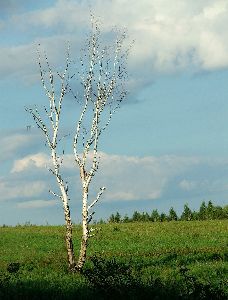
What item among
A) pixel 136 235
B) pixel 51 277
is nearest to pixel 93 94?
pixel 51 277

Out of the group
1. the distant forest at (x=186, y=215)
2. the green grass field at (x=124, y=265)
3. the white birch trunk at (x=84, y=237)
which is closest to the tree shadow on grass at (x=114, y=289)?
the green grass field at (x=124, y=265)

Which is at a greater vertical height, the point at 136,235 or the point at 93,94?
the point at 93,94

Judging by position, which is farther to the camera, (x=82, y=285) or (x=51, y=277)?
(x=51, y=277)

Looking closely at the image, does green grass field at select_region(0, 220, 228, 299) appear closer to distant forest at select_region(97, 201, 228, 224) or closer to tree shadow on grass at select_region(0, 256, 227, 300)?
tree shadow on grass at select_region(0, 256, 227, 300)

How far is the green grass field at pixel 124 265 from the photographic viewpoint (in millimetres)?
13969

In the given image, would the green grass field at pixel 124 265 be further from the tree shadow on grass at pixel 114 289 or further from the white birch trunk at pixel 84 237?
the white birch trunk at pixel 84 237

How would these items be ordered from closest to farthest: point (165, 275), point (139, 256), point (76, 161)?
point (165, 275) → point (76, 161) → point (139, 256)

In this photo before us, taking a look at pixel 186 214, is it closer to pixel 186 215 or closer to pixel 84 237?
pixel 186 215

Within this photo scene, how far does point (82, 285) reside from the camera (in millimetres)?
21609

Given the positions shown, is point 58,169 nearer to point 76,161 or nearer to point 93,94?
point 76,161

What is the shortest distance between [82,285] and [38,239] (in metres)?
29.5

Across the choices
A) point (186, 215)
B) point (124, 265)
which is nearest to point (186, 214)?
point (186, 215)

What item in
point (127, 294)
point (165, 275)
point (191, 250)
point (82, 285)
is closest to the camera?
point (127, 294)

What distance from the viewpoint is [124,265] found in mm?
15047
